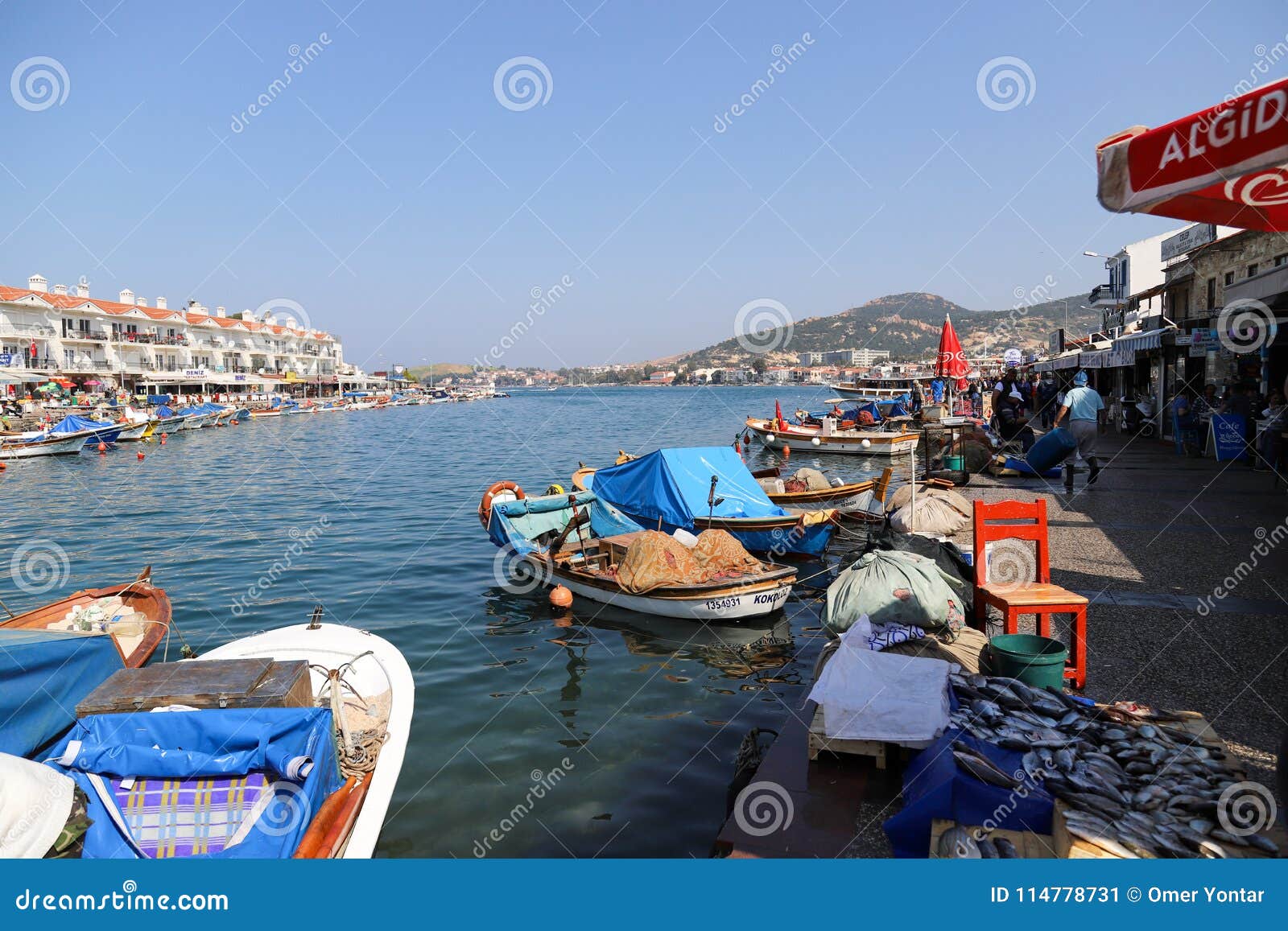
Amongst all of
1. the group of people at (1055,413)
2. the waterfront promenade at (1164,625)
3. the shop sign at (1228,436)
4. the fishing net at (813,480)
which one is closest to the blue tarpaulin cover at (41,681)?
the waterfront promenade at (1164,625)

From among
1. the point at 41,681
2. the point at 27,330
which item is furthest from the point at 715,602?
the point at 27,330

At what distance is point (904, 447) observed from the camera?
34438 millimetres

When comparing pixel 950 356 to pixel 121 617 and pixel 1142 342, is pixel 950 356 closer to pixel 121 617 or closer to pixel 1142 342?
pixel 1142 342

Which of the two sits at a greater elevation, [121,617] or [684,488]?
[684,488]

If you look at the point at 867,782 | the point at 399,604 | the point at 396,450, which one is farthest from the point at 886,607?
the point at 396,450

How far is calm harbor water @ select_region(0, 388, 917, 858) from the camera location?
7.15 metres

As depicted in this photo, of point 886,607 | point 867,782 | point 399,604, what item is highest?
point 886,607

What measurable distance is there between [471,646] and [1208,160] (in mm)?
10687

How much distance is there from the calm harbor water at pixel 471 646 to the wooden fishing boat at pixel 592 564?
0.39 metres

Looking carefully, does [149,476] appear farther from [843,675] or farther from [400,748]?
[843,675]

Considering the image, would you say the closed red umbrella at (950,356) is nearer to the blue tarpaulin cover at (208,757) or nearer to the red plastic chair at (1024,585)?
the red plastic chair at (1024,585)

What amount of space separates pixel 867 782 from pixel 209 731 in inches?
187

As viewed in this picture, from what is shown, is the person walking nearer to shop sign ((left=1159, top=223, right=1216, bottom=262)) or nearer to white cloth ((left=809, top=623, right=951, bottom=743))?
white cloth ((left=809, top=623, right=951, bottom=743))

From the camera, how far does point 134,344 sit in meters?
75.9
